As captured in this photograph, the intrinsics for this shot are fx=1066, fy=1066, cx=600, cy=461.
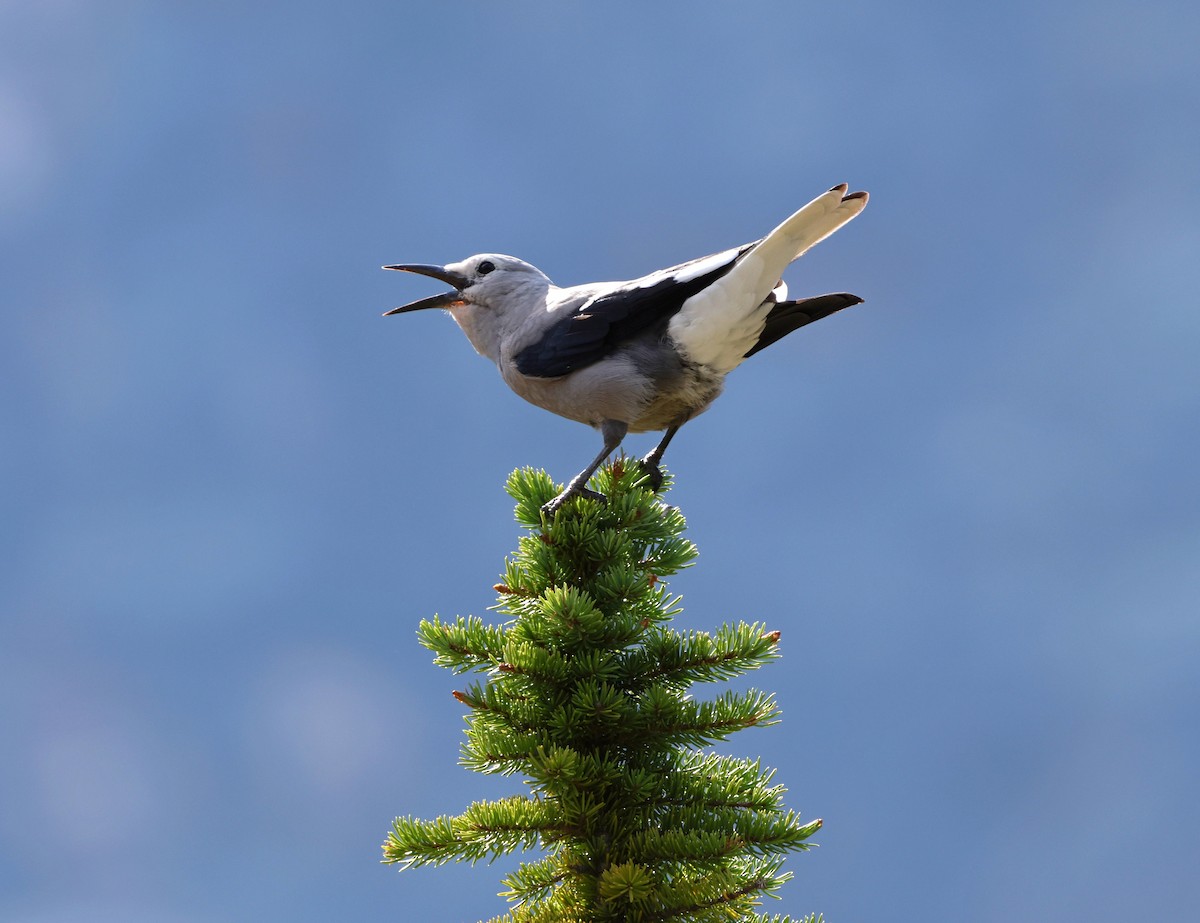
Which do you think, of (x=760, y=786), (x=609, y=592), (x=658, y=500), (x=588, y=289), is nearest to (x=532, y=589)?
(x=609, y=592)

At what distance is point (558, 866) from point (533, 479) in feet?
4.52

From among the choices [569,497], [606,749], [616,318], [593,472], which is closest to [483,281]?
[616,318]

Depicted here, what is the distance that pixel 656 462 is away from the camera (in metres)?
4.47

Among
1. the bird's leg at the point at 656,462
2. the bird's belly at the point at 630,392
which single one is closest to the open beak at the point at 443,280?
the bird's belly at the point at 630,392

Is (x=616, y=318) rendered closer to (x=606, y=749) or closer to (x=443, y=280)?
(x=443, y=280)

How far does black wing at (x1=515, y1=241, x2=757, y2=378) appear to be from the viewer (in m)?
4.21

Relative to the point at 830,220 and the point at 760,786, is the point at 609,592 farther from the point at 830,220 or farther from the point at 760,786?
the point at 830,220

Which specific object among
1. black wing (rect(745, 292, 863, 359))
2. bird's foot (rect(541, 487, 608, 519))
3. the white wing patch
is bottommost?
bird's foot (rect(541, 487, 608, 519))

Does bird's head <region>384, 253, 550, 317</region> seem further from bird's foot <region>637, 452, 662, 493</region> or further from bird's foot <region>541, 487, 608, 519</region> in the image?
bird's foot <region>541, 487, 608, 519</region>

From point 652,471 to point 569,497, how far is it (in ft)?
2.44

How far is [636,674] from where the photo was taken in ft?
11.4

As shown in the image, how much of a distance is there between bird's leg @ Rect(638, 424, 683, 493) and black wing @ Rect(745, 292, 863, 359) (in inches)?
18.4

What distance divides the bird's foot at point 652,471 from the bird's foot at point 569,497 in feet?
1.88

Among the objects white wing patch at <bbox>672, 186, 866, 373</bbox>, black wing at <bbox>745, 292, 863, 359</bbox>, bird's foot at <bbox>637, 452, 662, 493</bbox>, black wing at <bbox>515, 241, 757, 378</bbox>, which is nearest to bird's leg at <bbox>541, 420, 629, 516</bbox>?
bird's foot at <bbox>637, 452, 662, 493</bbox>
